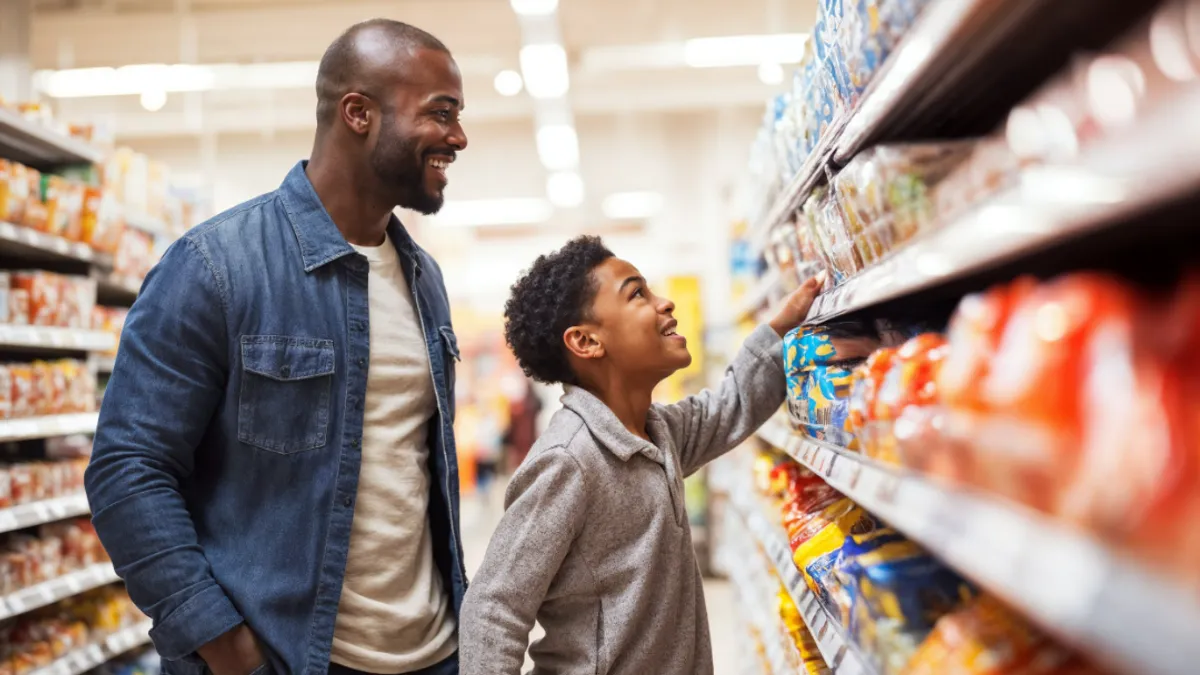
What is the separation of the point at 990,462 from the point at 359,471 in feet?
4.13

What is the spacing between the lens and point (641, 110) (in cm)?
1160

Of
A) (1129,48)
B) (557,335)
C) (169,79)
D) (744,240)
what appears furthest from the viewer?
(169,79)

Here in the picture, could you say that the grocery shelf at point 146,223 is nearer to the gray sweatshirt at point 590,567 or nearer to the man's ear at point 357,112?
the man's ear at point 357,112

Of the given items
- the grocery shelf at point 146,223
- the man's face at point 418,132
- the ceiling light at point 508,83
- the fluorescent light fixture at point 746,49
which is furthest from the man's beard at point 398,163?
the ceiling light at point 508,83

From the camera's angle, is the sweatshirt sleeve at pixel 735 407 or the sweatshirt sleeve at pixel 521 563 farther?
the sweatshirt sleeve at pixel 735 407

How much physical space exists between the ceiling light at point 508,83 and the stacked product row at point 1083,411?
8791 mm

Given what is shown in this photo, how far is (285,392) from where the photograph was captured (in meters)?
1.80

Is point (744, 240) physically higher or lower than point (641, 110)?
lower

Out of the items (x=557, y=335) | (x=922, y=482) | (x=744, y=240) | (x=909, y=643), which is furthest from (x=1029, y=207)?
(x=744, y=240)

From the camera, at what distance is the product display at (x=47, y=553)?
9.81 ft

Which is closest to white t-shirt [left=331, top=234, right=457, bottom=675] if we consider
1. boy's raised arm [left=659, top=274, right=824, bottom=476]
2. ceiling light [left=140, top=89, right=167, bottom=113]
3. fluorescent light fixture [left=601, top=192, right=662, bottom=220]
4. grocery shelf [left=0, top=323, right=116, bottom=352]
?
boy's raised arm [left=659, top=274, right=824, bottom=476]

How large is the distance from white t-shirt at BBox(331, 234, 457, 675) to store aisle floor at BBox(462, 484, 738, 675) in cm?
177

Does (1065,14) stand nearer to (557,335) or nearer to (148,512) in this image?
(557,335)

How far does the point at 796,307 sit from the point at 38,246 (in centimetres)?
242
